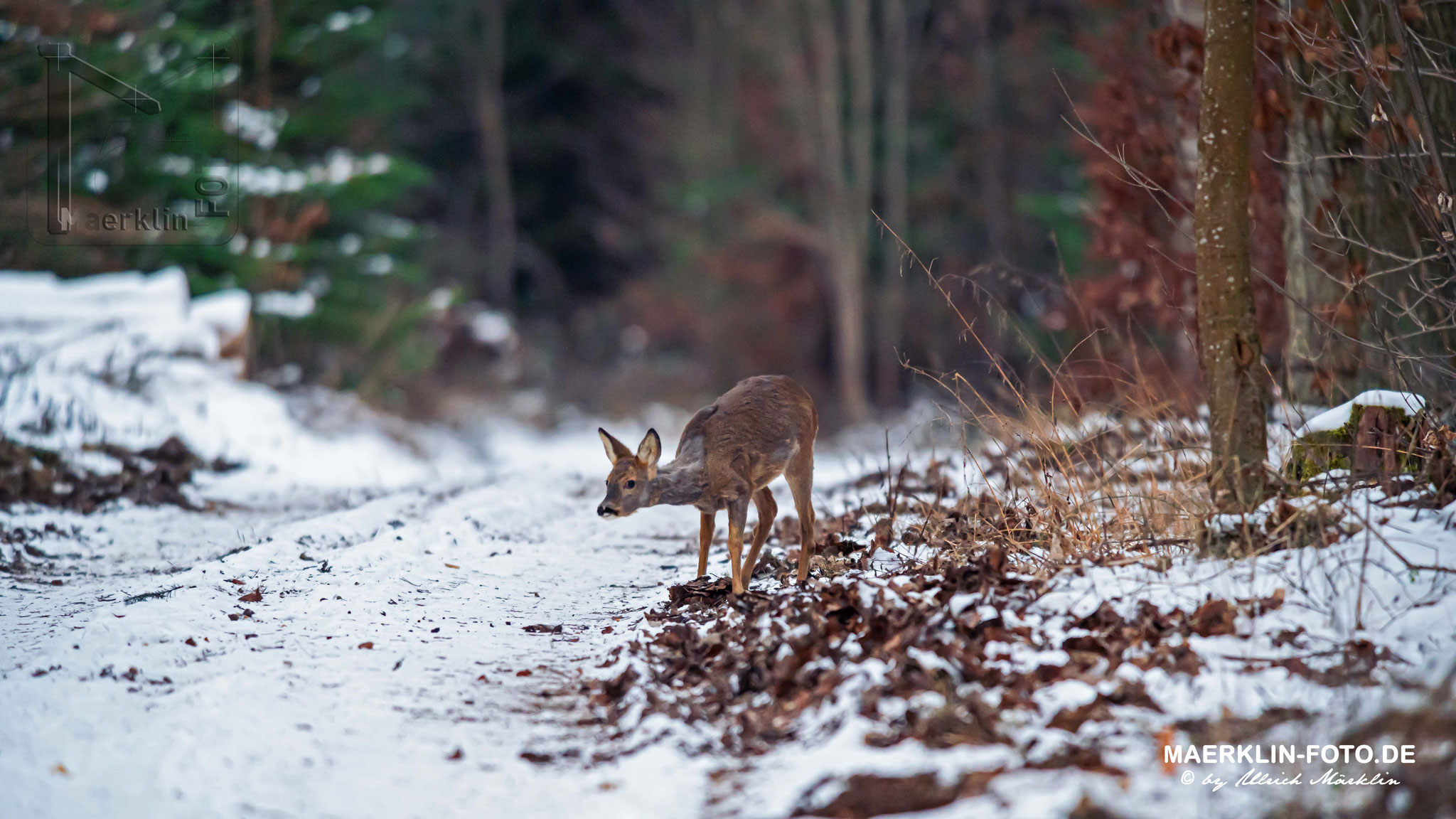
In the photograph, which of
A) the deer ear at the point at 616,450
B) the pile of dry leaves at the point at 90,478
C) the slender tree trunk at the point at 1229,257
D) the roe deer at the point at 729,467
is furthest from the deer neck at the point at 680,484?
the pile of dry leaves at the point at 90,478

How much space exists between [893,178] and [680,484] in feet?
77.4

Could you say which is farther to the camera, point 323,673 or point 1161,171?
point 1161,171

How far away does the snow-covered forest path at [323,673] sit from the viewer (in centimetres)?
397

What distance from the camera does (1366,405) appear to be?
19.6 ft

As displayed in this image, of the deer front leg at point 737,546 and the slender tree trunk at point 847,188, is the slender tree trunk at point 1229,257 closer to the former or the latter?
the deer front leg at point 737,546

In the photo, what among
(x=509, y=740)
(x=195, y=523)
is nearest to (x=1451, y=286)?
(x=509, y=740)

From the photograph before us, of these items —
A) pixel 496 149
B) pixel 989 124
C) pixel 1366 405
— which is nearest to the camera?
pixel 1366 405

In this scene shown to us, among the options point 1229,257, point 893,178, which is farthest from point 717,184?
point 1229,257

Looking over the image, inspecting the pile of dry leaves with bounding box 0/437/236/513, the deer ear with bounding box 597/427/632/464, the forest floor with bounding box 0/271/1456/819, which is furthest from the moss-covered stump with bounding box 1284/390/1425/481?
the pile of dry leaves with bounding box 0/437/236/513

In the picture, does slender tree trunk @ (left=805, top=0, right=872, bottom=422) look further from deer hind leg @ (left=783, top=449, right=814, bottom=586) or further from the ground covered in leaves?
the ground covered in leaves

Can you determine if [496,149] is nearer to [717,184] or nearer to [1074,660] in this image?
[717,184]

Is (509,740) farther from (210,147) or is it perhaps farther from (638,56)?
(638,56)

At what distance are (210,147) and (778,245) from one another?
55.1 ft

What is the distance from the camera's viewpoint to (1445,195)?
559 centimetres
